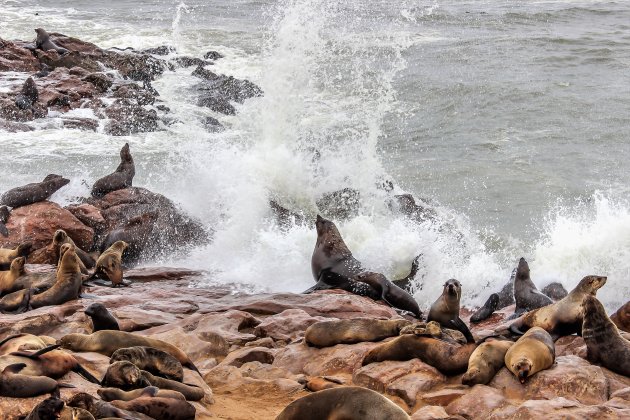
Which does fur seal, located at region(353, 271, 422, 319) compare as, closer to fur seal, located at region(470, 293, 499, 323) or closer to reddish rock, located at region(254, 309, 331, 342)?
fur seal, located at region(470, 293, 499, 323)

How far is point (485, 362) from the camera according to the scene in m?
6.42

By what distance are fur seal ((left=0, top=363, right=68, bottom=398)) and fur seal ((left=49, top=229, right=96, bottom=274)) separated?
570cm

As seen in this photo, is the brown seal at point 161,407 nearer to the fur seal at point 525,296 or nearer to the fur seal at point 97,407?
the fur seal at point 97,407

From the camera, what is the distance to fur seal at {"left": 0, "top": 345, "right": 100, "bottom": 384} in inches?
219

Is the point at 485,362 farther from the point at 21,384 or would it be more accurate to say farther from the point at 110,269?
the point at 110,269

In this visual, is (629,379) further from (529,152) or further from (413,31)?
(413,31)

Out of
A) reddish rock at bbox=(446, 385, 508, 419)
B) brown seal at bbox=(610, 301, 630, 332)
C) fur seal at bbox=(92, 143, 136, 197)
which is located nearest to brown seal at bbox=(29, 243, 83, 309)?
reddish rock at bbox=(446, 385, 508, 419)

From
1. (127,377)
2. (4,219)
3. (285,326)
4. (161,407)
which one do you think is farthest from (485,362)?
(4,219)

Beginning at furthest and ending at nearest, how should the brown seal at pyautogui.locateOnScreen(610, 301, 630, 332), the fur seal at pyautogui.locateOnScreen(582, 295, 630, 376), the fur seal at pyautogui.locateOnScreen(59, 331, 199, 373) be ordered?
the brown seal at pyautogui.locateOnScreen(610, 301, 630, 332) → the fur seal at pyautogui.locateOnScreen(59, 331, 199, 373) → the fur seal at pyautogui.locateOnScreen(582, 295, 630, 376)

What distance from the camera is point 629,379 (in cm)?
654

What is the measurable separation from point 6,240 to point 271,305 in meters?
4.89

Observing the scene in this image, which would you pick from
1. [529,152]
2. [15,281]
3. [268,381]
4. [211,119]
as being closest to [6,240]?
[15,281]

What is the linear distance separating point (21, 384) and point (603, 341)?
450 centimetres

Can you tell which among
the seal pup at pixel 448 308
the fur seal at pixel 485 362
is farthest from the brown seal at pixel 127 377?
the seal pup at pixel 448 308
